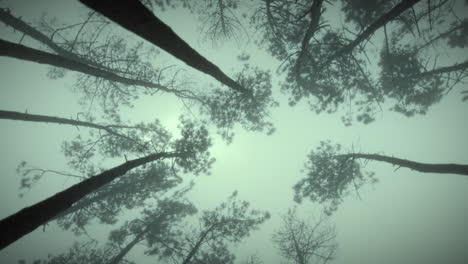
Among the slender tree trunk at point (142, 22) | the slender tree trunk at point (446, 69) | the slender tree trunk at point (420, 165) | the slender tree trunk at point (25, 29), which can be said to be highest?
the slender tree trunk at point (446, 69)

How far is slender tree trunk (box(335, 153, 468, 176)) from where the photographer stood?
5574 mm

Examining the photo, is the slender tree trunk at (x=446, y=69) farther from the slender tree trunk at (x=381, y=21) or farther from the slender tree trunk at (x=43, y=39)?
the slender tree trunk at (x=43, y=39)

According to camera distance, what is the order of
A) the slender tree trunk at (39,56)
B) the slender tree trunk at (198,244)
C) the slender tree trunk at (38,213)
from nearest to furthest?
the slender tree trunk at (38,213), the slender tree trunk at (39,56), the slender tree trunk at (198,244)

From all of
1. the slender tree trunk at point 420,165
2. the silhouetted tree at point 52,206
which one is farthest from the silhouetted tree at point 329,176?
the silhouetted tree at point 52,206

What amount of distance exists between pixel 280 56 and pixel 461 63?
23.6 ft

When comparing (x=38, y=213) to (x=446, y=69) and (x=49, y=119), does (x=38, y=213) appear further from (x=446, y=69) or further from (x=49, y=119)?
(x=446, y=69)

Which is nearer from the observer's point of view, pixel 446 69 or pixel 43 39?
pixel 43 39

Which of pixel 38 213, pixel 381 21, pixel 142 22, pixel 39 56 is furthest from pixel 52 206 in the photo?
pixel 381 21

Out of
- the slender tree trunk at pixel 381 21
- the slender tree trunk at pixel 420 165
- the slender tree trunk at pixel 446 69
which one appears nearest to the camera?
the slender tree trunk at pixel 381 21

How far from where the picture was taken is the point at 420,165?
21.2ft

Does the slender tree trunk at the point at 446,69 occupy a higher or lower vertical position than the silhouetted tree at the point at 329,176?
higher

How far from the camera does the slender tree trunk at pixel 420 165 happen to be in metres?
5.57

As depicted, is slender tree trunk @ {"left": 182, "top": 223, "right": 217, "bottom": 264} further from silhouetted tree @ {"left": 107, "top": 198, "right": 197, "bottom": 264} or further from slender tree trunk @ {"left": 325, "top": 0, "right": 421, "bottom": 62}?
slender tree trunk @ {"left": 325, "top": 0, "right": 421, "bottom": 62}

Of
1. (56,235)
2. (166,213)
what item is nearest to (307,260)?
(166,213)
